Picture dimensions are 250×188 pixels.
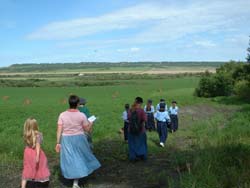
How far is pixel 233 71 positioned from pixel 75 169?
4912 centimetres

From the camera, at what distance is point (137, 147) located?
11211 mm

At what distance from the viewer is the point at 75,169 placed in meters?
8.41

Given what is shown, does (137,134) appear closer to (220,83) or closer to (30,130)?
(30,130)

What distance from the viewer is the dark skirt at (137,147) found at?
11.2 m

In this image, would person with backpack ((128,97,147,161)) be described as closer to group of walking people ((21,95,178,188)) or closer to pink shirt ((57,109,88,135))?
group of walking people ((21,95,178,188))

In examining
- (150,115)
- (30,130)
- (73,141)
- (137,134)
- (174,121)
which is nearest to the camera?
(30,130)

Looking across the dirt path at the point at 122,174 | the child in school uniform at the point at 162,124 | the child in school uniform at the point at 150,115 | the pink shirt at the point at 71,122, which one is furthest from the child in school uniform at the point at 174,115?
the pink shirt at the point at 71,122

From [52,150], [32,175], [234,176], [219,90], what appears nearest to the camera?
[234,176]

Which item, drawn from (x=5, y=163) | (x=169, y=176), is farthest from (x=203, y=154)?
(x=5, y=163)

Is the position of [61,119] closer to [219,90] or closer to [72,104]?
[72,104]

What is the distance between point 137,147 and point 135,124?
60 cm

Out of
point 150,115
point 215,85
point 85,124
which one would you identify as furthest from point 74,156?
point 215,85

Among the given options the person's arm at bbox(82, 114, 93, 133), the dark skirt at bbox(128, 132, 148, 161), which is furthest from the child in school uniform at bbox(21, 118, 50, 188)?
the dark skirt at bbox(128, 132, 148, 161)

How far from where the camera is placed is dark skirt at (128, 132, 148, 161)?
1121 centimetres
